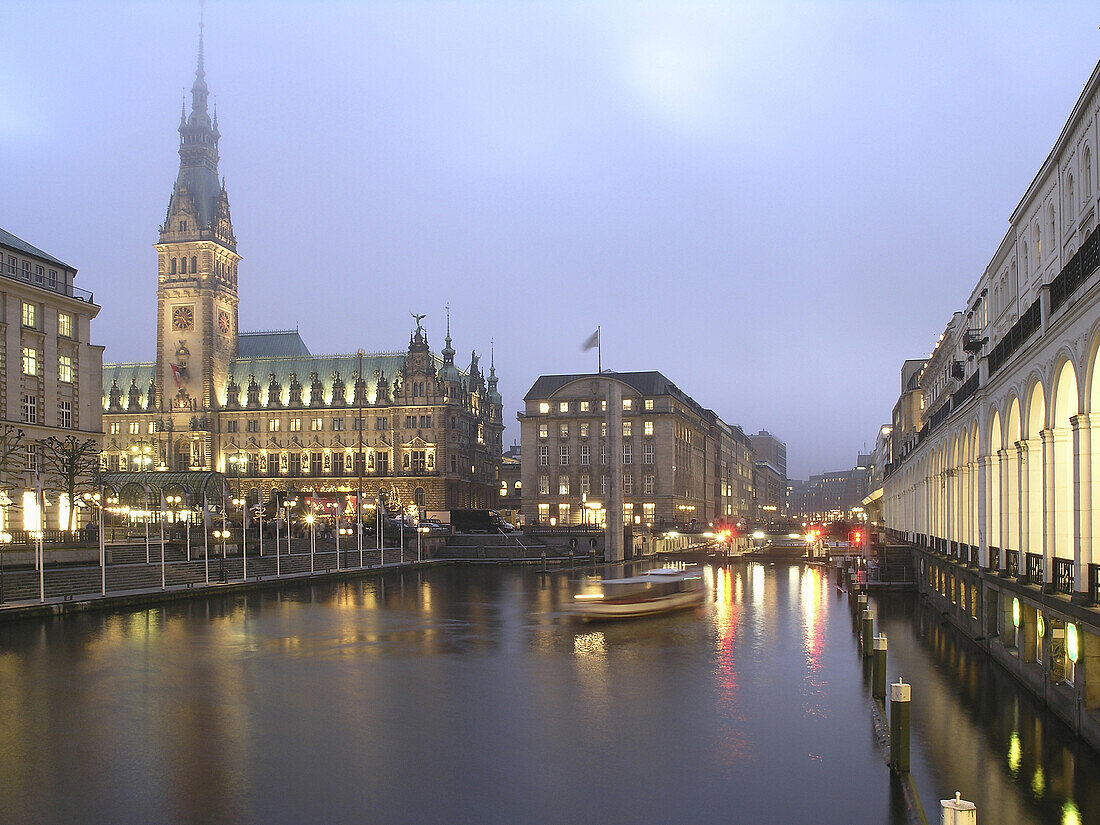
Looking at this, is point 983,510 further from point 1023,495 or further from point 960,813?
point 960,813

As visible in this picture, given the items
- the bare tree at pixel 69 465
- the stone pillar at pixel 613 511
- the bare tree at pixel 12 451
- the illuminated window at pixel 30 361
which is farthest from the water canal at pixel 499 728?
the stone pillar at pixel 613 511

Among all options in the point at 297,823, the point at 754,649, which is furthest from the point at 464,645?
the point at 297,823

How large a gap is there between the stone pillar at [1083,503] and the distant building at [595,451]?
103 m

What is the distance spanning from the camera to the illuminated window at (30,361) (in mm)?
71250

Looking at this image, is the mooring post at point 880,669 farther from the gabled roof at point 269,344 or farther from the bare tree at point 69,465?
the gabled roof at point 269,344

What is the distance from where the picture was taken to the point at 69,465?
6706 cm

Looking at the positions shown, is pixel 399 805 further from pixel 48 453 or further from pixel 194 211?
pixel 194 211

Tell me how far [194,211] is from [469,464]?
59210 millimetres

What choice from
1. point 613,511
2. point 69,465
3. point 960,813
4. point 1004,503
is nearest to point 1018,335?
point 1004,503

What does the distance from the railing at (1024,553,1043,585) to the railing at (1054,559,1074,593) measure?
177 centimetres

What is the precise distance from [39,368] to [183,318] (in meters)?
82.6

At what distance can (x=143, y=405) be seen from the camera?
15688 centimetres

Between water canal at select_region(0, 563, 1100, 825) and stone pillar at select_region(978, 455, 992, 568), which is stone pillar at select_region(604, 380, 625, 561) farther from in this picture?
stone pillar at select_region(978, 455, 992, 568)

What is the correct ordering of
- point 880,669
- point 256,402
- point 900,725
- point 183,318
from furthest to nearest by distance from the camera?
point 256,402 < point 183,318 < point 880,669 < point 900,725
